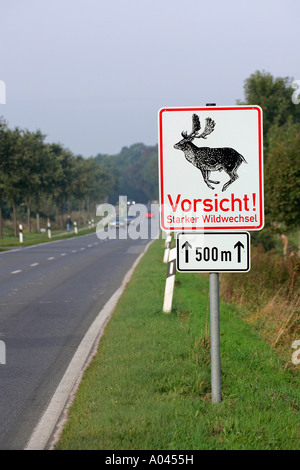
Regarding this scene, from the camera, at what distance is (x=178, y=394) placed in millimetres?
6039

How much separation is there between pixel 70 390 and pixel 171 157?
2.61m

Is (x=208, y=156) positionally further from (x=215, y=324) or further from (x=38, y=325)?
(x=38, y=325)

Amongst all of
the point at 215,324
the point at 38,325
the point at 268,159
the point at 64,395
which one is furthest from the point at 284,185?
the point at 215,324

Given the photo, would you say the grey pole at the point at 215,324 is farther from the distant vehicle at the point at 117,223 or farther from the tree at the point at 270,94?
the distant vehicle at the point at 117,223

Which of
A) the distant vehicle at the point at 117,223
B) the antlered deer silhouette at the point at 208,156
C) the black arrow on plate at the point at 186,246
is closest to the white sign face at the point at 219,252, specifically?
the black arrow on plate at the point at 186,246

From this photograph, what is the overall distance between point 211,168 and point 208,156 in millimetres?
104

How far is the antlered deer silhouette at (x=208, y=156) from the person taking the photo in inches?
217

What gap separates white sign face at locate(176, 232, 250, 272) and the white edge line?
1.67 meters

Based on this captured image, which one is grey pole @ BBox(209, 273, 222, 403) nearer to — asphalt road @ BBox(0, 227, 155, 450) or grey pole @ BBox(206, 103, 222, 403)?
grey pole @ BBox(206, 103, 222, 403)

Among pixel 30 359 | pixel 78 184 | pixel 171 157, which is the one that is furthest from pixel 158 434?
pixel 78 184

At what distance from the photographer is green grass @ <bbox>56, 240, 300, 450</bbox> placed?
191 inches

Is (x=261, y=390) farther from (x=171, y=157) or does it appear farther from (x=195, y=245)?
(x=171, y=157)

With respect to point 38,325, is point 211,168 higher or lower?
higher

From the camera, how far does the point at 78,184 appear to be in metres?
80.4
